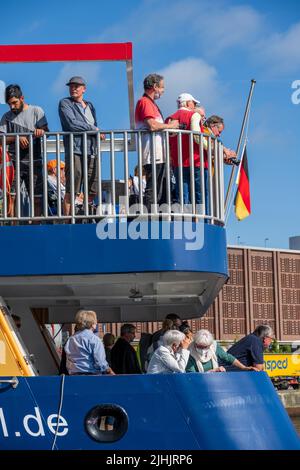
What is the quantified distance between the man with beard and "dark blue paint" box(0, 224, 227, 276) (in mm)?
403

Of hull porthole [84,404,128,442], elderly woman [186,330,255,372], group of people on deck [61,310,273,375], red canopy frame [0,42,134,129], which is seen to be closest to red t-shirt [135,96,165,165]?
red canopy frame [0,42,134,129]

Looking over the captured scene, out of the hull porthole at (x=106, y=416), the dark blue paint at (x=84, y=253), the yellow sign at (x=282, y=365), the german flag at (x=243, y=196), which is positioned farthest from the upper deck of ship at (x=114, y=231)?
the yellow sign at (x=282, y=365)

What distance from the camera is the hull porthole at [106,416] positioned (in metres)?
7.82

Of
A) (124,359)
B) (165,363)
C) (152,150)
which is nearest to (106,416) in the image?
(165,363)

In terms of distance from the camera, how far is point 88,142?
865 cm

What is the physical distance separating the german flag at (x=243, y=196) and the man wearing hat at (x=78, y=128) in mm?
2626

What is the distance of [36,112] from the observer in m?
9.20

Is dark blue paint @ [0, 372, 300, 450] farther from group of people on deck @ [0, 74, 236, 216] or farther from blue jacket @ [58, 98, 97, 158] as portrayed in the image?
blue jacket @ [58, 98, 97, 158]

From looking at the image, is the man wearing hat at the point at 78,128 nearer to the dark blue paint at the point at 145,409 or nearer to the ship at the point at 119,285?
the ship at the point at 119,285

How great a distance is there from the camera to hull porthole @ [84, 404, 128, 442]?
782cm
